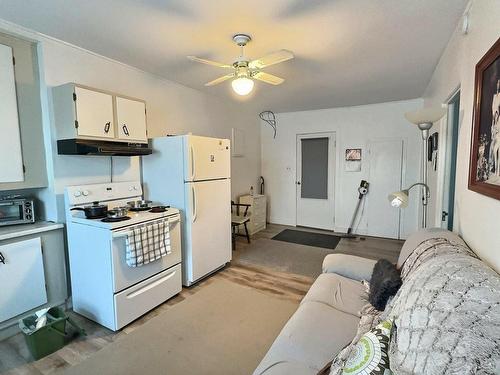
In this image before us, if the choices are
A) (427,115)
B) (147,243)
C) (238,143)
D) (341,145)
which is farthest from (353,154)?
(147,243)

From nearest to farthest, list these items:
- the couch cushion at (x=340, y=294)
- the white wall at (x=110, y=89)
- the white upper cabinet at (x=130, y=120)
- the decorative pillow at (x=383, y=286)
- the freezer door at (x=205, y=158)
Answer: the decorative pillow at (x=383, y=286) → the couch cushion at (x=340, y=294) → the white wall at (x=110, y=89) → the white upper cabinet at (x=130, y=120) → the freezer door at (x=205, y=158)

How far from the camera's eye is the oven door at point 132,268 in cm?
212

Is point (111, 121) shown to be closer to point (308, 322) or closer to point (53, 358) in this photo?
point (53, 358)

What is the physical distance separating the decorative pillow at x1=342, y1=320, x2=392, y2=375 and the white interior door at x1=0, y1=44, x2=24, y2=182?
9.12 ft

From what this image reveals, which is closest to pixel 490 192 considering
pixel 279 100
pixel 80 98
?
pixel 80 98

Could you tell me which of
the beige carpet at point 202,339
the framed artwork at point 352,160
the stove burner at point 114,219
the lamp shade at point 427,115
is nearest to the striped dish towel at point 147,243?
the stove burner at point 114,219

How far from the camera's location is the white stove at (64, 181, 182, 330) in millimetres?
2129

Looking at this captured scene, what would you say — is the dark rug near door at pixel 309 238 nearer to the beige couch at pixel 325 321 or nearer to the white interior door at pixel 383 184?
the white interior door at pixel 383 184

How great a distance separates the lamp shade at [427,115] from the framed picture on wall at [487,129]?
64 centimetres

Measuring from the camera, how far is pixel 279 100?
451 centimetres

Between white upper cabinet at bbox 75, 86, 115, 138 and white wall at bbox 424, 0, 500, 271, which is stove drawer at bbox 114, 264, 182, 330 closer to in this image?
white upper cabinet at bbox 75, 86, 115, 138

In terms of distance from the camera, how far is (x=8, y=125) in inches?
84.1

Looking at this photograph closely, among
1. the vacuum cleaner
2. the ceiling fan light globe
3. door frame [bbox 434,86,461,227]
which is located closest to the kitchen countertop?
the ceiling fan light globe

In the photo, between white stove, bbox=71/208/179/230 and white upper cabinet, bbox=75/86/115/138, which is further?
white upper cabinet, bbox=75/86/115/138
